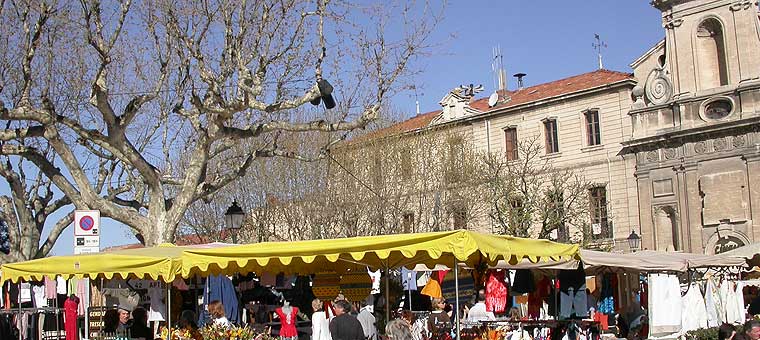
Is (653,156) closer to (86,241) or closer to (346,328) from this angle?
(346,328)

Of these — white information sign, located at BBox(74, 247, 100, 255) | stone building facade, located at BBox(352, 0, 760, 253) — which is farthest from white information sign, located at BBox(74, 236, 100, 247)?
stone building facade, located at BBox(352, 0, 760, 253)

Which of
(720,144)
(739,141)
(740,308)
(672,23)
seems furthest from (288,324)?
(672,23)

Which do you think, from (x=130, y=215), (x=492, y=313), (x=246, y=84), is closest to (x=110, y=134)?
(x=130, y=215)

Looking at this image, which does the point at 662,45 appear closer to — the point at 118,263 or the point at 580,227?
the point at 580,227

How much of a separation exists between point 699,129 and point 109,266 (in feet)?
90.0

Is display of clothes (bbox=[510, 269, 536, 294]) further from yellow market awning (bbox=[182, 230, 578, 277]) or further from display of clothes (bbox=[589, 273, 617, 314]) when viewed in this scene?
yellow market awning (bbox=[182, 230, 578, 277])

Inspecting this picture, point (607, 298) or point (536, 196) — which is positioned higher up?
point (536, 196)

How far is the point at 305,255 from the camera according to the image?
430 inches

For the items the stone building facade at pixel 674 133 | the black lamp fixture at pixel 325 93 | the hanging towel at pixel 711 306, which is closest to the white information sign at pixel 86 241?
the black lamp fixture at pixel 325 93

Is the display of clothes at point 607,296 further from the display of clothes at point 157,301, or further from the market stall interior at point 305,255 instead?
the display of clothes at point 157,301

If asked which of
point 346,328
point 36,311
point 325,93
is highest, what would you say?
point 325,93

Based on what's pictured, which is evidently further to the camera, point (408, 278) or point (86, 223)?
point (408, 278)

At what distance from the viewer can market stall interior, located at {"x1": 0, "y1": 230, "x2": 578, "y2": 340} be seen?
33.6 feet

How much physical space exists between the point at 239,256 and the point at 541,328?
5.59 m
